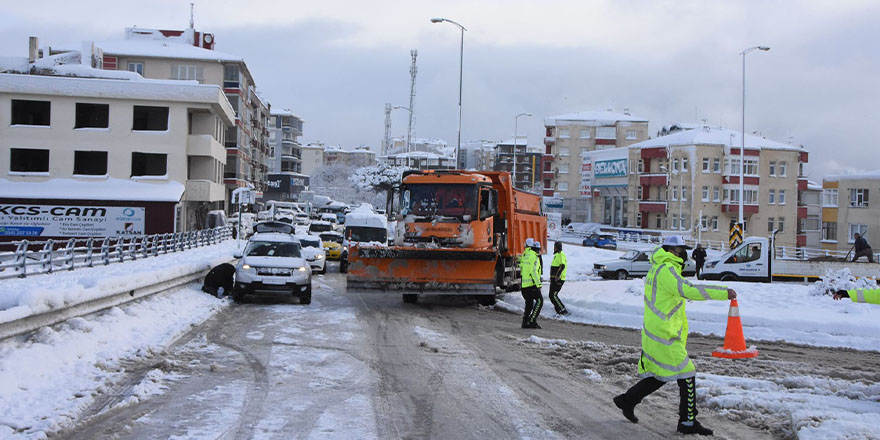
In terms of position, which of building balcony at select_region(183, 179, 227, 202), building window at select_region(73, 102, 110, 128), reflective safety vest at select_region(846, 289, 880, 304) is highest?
building window at select_region(73, 102, 110, 128)

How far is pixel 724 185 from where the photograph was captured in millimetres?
72625

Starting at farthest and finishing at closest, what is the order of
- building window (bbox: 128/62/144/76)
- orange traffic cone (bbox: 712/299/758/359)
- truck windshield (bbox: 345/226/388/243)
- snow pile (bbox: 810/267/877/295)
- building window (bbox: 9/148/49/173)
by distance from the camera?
building window (bbox: 128/62/144/76) < building window (bbox: 9/148/49/173) < truck windshield (bbox: 345/226/388/243) < snow pile (bbox: 810/267/877/295) < orange traffic cone (bbox: 712/299/758/359)

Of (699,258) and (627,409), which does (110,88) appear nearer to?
(699,258)

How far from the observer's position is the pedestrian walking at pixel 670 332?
23.1ft

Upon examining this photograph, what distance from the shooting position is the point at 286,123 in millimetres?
139750

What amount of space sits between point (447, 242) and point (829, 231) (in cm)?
6428

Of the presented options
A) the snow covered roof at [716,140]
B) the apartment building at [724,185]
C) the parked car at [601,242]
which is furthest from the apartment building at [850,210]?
the parked car at [601,242]

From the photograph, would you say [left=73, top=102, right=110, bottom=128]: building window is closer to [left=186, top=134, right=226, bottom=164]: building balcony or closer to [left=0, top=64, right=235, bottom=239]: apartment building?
[left=0, top=64, right=235, bottom=239]: apartment building

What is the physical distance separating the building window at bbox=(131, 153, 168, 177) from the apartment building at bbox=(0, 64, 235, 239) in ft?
0.18

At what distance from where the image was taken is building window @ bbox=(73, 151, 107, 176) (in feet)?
146

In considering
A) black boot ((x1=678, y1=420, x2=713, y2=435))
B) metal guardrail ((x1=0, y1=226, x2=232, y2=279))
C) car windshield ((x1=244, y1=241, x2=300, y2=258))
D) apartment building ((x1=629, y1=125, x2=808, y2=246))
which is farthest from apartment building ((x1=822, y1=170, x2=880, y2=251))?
black boot ((x1=678, y1=420, x2=713, y2=435))

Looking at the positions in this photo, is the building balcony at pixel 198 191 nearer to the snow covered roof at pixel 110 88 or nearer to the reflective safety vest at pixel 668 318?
the snow covered roof at pixel 110 88

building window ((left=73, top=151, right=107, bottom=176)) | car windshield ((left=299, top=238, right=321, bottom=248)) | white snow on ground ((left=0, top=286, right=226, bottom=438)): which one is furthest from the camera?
building window ((left=73, top=151, right=107, bottom=176))

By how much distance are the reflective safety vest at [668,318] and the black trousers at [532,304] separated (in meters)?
7.80
